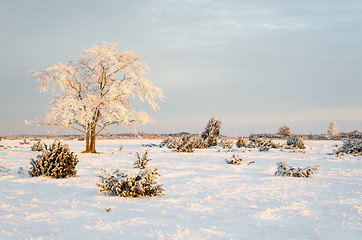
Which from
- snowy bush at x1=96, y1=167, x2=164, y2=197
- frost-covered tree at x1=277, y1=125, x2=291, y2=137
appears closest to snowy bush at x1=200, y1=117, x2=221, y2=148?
snowy bush at x1=96, y1=167, x2=164, y2=197

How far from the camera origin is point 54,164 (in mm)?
9297

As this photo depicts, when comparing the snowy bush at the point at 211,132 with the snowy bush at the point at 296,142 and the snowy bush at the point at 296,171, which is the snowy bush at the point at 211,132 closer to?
the snowy bush at the point at 296,142

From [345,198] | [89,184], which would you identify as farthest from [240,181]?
[89,184]

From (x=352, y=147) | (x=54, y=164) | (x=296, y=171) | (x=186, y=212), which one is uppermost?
(x=352, y=147)

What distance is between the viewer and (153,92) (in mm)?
22766

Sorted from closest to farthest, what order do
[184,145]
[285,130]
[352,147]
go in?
[352,147]
[184,145]
[285,130]

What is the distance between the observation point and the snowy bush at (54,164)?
922 cm

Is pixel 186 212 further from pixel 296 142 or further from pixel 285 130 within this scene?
pixel 285 130

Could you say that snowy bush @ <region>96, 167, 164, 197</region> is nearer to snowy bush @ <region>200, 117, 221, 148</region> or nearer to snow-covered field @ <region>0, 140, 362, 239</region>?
snow-covered field @ <region>0, 140, 362, 239</region>

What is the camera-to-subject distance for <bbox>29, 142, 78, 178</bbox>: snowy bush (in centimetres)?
922

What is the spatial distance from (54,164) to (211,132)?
22.8 meters

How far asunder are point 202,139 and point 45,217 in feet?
82.9

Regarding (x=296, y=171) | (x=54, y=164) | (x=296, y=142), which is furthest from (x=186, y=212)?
(x=296, y=142)

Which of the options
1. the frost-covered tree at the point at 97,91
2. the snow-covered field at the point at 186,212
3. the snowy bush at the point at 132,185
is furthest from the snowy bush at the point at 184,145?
the snowy bush at the point at 132,185
